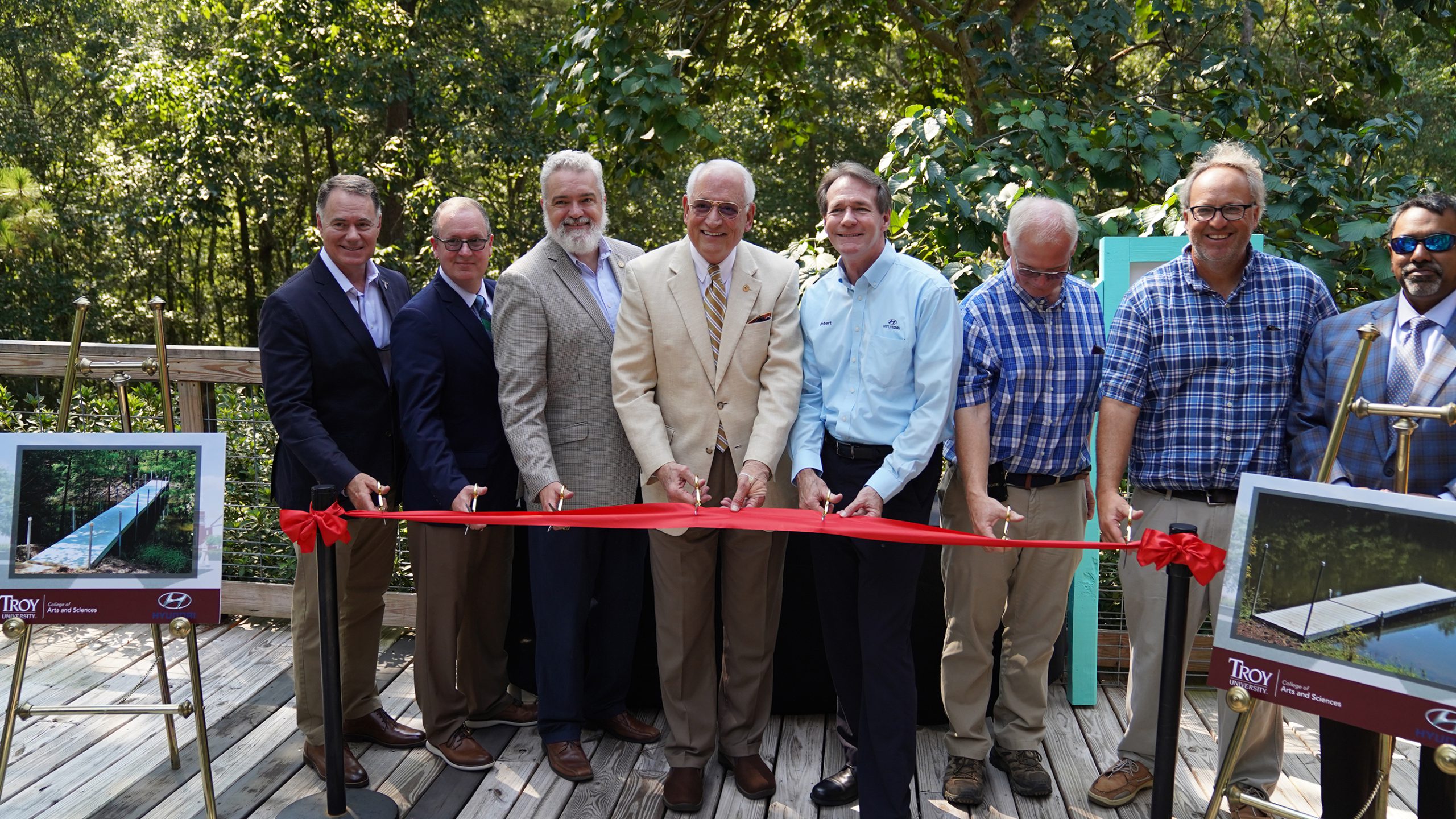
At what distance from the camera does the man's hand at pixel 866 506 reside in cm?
291

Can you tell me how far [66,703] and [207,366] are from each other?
1.39 meters

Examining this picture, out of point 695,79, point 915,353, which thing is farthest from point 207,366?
point 695,79

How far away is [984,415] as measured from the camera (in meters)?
3.11

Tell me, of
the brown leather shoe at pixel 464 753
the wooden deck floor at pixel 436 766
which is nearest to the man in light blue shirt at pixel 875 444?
the wooden deck floor at pixel 436 766

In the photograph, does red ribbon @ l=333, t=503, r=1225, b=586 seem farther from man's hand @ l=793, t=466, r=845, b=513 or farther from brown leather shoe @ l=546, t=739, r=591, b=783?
brown leather shoe @ l=546, t=739, r=591, b=783

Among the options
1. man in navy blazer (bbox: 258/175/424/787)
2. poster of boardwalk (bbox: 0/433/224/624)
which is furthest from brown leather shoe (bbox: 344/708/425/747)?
poster of boardwalk (bbox: 0/433/224/624)

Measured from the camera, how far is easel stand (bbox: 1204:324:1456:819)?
242 centimetres

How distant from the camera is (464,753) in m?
3.47

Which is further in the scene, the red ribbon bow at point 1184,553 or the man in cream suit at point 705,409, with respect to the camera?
the man in cream suit at point 705,409

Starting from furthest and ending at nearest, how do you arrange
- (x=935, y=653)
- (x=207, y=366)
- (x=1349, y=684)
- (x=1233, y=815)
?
(x=207, y=366)
(x=935, y=653)
(x=1233, y=815)
(x=1349, y=684)

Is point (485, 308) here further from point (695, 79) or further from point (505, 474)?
point (695, 79)

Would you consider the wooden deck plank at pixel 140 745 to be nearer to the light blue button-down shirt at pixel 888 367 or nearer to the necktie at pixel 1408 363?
the light blue button-down shirt at pixel 888 367

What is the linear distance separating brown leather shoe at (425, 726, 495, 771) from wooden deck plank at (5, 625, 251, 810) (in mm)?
945

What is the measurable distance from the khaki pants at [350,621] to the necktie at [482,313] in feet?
2.34
